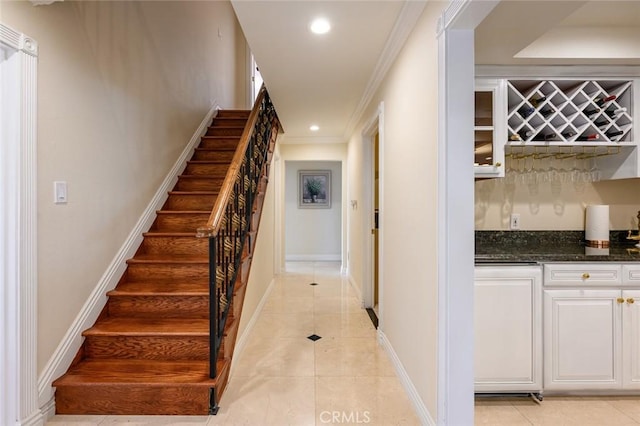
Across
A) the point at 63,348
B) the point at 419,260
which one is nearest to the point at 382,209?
the point at 419,260

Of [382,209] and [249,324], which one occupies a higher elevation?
[382,209]

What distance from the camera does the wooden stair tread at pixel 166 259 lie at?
2.51 meters

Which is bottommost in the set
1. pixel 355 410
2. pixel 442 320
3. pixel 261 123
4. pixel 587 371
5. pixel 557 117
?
pixel 355 410

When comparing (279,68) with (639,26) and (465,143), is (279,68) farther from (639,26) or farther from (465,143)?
(639,26)

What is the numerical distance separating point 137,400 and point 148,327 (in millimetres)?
443

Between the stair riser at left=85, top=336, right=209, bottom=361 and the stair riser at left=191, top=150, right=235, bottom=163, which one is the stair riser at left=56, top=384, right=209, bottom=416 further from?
the stair riser at left=191, top=150, right=235, bottom=163

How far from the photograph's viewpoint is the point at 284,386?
2084 mm

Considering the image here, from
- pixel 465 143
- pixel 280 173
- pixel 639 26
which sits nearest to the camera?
pixel 465 143

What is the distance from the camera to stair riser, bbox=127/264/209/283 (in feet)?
8.15

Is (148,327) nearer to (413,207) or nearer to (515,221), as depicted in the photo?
(413,207)

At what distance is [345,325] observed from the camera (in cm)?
317

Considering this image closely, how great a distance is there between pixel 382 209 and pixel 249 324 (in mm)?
1634

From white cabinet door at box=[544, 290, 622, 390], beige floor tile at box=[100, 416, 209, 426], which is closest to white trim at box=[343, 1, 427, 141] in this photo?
white cabinet door at box=[544, 290, 622, 390]
